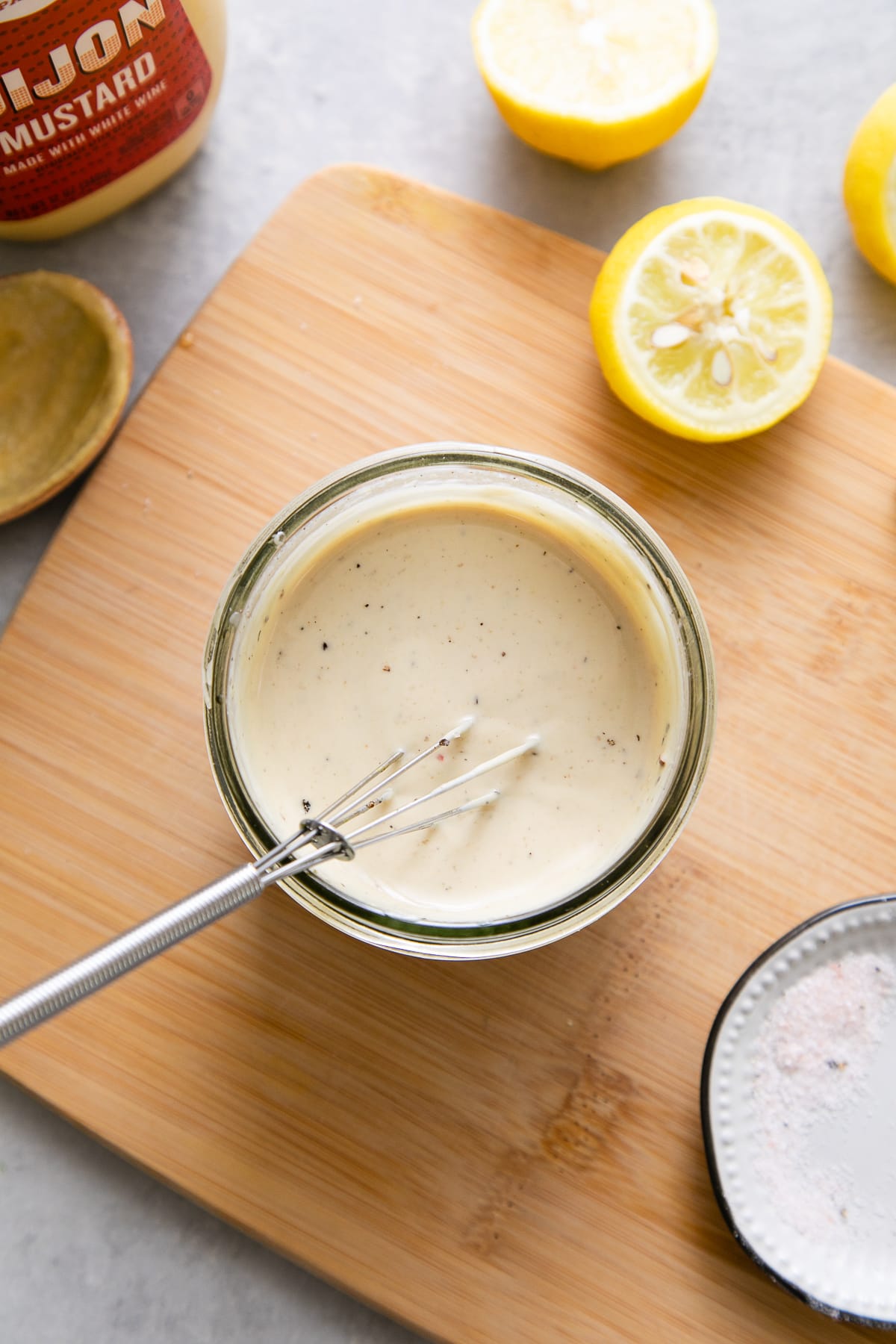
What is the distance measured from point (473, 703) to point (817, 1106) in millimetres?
430

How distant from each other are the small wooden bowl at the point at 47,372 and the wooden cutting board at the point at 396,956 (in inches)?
3.6

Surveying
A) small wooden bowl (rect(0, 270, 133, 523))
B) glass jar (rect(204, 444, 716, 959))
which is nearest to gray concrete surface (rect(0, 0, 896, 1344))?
small wooden bowl (rect(0, 270, 133, 523))

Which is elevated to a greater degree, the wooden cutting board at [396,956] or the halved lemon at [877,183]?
the halved lemon at [877,183]

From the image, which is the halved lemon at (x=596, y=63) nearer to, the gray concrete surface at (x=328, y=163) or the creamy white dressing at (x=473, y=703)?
the gray concrete surface at (x=328, y=163)

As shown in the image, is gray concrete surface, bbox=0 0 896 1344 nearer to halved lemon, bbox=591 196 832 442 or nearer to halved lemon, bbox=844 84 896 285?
halved lemon, bbox=844 84 896 285

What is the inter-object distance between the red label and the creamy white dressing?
37 cm

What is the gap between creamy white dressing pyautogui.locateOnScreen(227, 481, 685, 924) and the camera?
84 cm

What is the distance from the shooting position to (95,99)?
870 mm

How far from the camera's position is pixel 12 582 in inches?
41.8

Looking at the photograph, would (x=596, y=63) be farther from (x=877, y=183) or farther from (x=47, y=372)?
(x=47, y=372)

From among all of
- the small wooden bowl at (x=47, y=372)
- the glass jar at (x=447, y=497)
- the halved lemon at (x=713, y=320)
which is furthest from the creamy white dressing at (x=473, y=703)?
the small wooden bowl at (x=47, y=372)

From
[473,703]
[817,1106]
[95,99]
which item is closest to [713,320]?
[473,703]

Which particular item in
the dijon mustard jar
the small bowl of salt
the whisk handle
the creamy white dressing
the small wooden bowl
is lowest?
the small bowl of salt

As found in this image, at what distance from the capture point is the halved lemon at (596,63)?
955 millimetres
